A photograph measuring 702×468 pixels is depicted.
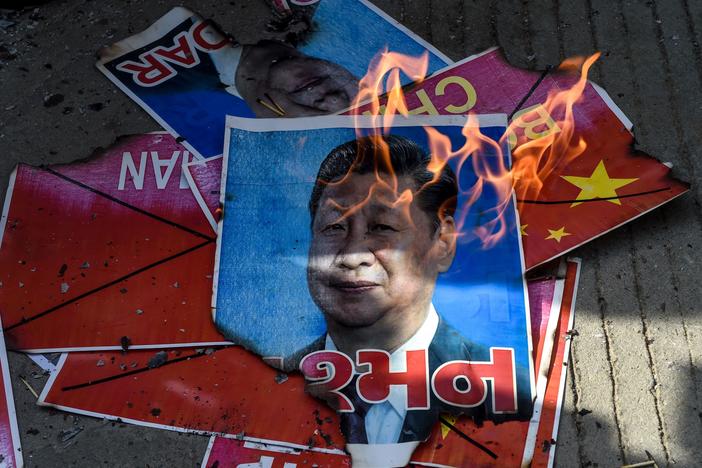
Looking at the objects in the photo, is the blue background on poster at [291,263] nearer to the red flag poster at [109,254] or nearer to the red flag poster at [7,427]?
the red flag poster at [109,254]

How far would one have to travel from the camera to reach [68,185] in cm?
212

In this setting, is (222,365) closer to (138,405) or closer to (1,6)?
(138,405)

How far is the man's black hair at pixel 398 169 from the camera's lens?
1.96 meters

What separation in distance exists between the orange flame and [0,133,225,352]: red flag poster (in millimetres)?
491

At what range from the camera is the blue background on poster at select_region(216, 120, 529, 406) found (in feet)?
6.01

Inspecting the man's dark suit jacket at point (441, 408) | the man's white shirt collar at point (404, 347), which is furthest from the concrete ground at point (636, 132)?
the man's white shirt collar at point (404, 347)

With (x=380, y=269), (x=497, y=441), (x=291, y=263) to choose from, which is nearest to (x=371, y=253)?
(x=380, y=269)

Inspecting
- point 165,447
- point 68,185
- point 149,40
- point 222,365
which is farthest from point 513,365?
point 149,40

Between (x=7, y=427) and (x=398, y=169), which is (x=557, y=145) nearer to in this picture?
(x=398, y=169)

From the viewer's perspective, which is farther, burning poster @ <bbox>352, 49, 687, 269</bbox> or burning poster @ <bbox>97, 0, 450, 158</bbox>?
burning poster @ <bbox>97, 0, 450, 158</bbox>

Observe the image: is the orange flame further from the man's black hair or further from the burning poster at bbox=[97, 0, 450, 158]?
the burning poster at bbox=[97, 0, 450, 158]

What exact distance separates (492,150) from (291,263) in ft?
2.20

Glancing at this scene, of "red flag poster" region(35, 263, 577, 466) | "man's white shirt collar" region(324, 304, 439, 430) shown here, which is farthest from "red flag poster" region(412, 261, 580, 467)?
"man's white shirt collar" region(324, 304, 439, 430)

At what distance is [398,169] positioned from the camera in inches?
78.2
